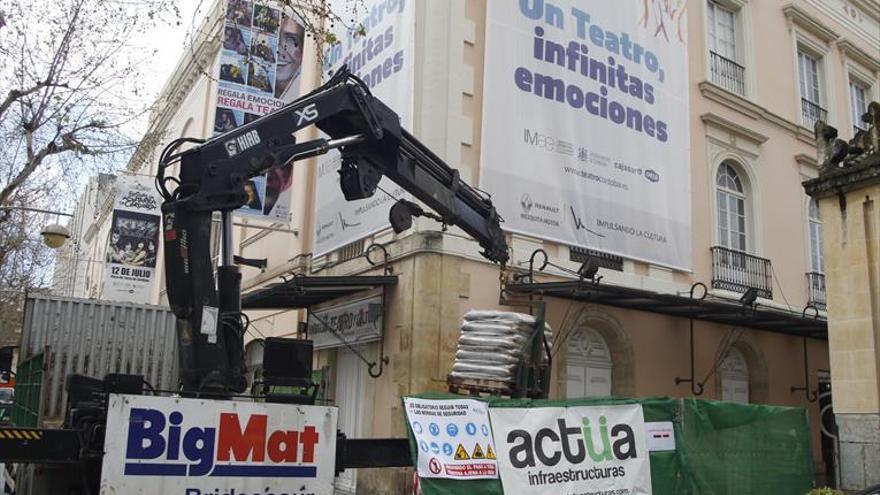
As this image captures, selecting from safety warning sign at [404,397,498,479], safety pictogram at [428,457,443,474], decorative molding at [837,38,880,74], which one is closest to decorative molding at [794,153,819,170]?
decorative molding at [837,38,880,74]

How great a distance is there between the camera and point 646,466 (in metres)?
9.02

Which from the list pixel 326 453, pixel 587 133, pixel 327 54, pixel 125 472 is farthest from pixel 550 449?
pixel 327 54

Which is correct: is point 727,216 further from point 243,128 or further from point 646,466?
point 243,128

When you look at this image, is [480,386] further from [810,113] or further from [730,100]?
[810,113]

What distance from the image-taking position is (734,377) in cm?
1727

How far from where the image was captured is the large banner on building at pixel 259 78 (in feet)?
46.8

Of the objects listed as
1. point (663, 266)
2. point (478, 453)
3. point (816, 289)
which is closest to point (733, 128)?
point (663, 266)

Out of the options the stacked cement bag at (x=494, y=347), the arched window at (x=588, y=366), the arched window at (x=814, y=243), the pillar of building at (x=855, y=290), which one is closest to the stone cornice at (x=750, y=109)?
the arched window at (x=814, y=243)

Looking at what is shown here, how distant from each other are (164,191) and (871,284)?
8.08 m

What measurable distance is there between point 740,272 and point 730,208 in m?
1.50

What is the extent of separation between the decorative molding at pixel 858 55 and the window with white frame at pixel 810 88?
0.92m

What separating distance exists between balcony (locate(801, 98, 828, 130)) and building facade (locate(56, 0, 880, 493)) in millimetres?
55

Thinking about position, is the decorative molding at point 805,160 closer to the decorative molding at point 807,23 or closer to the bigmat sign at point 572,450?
the decorative molding at point 807,23

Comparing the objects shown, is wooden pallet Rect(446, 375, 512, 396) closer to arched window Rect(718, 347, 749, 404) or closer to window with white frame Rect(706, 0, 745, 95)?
arched window Rect(718, 347, 749, 404)
